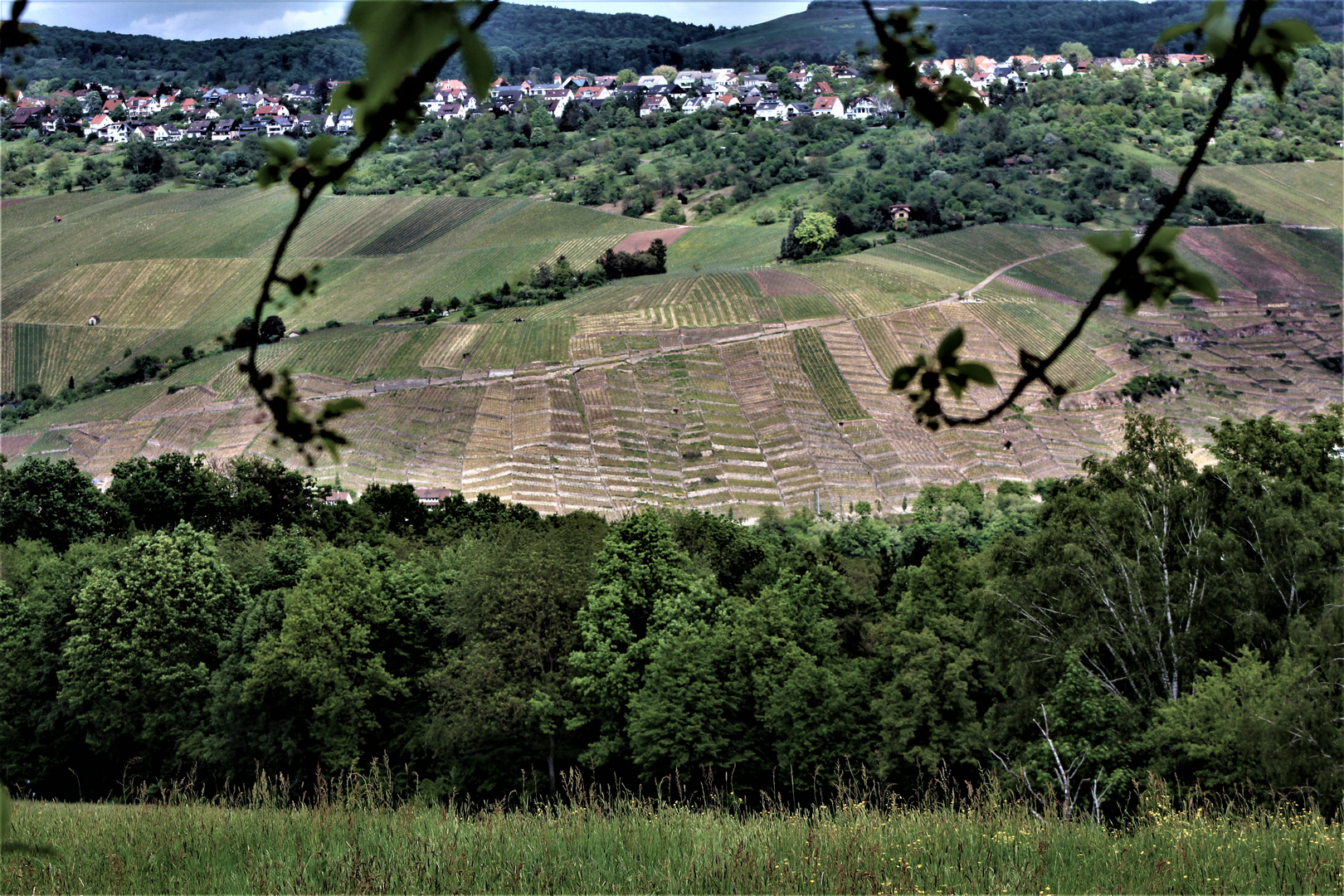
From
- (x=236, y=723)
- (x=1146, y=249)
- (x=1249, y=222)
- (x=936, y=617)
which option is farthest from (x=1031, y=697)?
(x=1249, y=222)

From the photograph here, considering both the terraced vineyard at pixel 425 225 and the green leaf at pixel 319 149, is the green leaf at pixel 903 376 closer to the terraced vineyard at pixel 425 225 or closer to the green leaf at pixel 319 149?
the green leaf at pixel 319 149

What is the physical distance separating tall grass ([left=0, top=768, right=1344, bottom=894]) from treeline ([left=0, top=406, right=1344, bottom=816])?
17.2 m

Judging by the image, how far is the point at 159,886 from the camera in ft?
25.3

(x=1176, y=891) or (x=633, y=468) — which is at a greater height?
(x=1176, y=891)

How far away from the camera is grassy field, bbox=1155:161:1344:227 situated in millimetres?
173125

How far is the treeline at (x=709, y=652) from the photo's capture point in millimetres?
29719

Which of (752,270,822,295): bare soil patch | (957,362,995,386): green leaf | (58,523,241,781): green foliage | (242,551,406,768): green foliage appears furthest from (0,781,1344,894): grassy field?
(752,270,822,295): bare soil patch

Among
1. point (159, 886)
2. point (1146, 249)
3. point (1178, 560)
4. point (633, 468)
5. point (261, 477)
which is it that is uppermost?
point (1146, 249)

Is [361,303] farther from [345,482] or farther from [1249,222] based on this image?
[1249,222]

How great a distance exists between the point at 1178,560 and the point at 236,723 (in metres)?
25.2

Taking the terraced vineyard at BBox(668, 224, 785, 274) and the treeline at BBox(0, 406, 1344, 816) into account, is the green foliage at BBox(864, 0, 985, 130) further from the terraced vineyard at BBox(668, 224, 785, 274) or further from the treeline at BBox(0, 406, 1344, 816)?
the terraced vineyard at BBox(668, 224, 785, 274)

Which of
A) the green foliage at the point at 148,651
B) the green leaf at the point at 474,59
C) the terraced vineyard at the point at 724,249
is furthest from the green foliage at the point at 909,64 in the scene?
→ the terraced vineyard at the point at 724,249

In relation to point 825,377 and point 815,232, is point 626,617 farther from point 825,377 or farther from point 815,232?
point 815,232

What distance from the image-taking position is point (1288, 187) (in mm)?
183375
